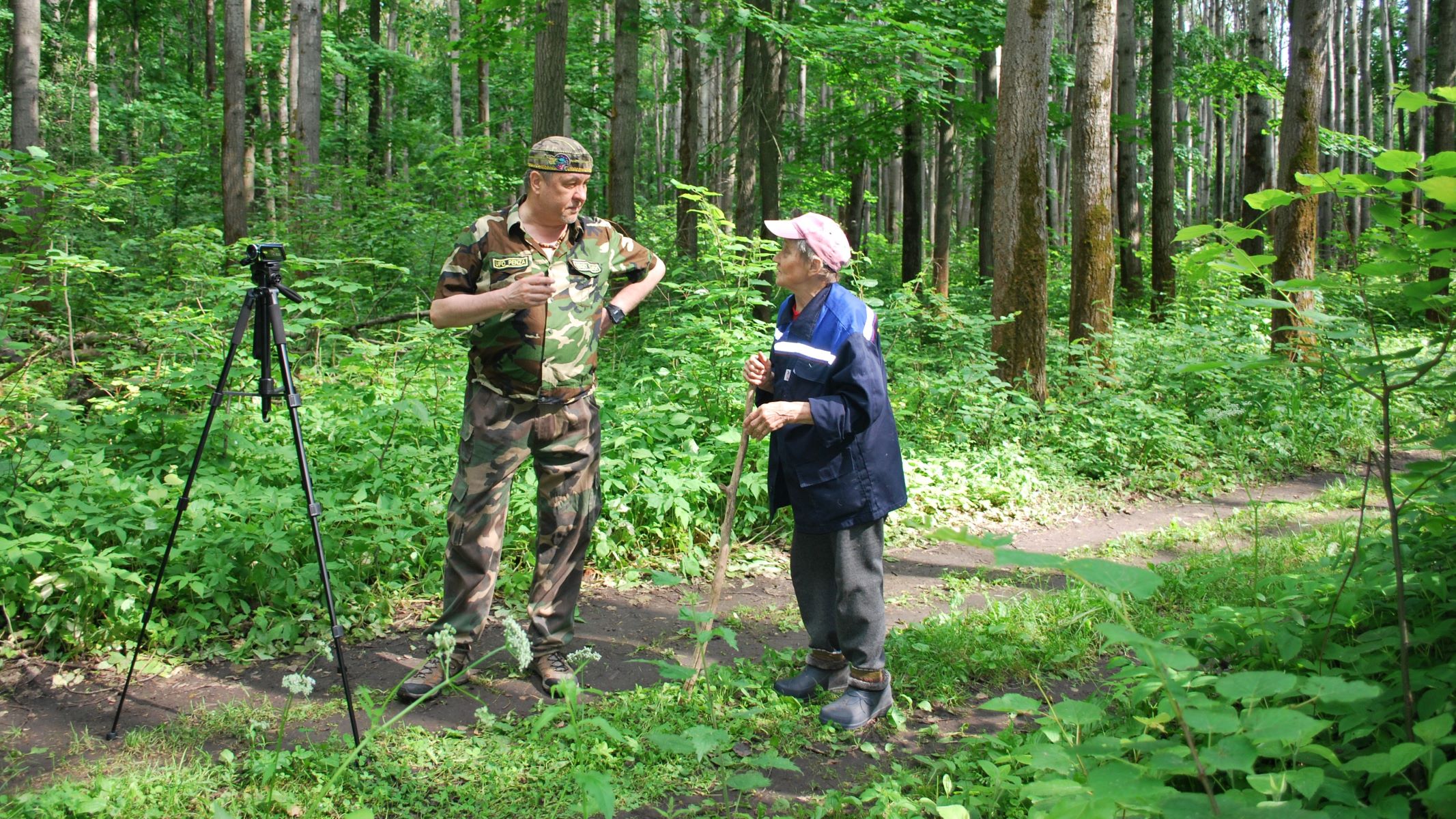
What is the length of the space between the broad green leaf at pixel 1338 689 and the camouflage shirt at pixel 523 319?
2.90m

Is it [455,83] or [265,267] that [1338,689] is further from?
[455,83]

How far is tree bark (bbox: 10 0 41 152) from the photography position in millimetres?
8875

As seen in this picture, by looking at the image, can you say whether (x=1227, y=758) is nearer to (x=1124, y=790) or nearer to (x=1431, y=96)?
(x=1124, y=790)

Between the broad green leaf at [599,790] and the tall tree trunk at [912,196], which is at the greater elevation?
the tall tree trunk at [912,196]

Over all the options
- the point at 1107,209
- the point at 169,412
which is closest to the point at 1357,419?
the point at 1107,209

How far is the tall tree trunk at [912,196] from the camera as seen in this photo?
15.9 metres

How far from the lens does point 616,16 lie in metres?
11.3

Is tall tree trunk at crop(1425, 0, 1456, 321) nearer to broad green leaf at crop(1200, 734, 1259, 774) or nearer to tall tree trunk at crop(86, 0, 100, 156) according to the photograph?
broad green leaf at crop(1200, 734, 1259, 774)

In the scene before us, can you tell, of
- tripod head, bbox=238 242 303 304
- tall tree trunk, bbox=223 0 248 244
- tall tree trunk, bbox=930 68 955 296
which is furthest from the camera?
tall tree trunk, bbox=930 68 955 296

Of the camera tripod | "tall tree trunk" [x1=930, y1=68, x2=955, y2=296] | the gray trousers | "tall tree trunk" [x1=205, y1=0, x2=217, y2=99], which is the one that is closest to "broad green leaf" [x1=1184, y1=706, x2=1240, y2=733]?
the gray trousers

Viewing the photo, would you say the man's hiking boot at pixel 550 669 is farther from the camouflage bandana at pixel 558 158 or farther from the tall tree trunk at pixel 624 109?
the tall tree trunk at pixel 624 109

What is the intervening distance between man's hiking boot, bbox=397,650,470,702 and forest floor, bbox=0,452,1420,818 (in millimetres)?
73

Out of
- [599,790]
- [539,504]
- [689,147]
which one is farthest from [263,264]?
[689,147]

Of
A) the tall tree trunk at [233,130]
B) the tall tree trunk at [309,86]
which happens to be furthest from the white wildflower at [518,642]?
the tall tree trunk at [309,86]
